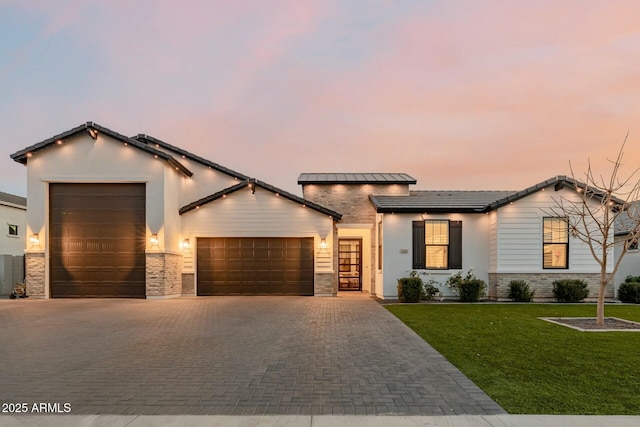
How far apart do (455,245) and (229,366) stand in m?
11.5

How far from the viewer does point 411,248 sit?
14898mm

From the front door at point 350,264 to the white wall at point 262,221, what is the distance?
2.67 meters

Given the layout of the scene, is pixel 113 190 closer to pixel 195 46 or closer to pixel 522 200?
pixel 195 46

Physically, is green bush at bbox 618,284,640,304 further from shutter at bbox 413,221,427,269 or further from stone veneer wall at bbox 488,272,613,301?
shutter at bbox 413,221,427,269

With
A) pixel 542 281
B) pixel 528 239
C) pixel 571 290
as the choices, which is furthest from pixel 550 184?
pixel 571 290

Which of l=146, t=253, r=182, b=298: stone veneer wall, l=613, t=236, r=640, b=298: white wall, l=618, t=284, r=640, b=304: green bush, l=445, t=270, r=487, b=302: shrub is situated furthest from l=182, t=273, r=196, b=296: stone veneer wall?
l=613, t=236, r=640, b=298: white wall

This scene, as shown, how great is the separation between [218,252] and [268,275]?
7.77 feet

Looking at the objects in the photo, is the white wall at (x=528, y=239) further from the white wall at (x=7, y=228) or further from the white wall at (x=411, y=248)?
the white wall at (x=7, y=228)

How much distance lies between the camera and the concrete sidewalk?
3.54 meters

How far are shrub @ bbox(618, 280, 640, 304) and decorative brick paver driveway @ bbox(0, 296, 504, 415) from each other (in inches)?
398

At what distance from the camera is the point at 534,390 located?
14.5 ft

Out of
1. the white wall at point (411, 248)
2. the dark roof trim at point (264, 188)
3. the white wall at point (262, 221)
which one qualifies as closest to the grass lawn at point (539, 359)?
the white wall at point (411, 248)

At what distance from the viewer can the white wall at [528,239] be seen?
46.6ft

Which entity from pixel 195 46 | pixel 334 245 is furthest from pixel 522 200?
pixel 195 46
